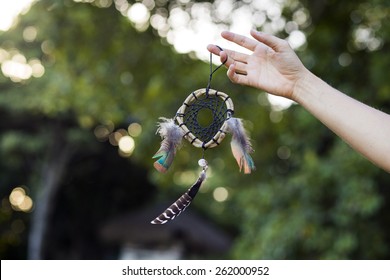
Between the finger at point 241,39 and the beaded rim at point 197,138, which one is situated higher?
the finger at point 241,39

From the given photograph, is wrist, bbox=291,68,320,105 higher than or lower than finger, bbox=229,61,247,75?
lower

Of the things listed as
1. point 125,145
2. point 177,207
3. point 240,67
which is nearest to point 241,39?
point 240,67

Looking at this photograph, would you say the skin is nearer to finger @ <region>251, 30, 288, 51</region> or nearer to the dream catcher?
finger @ <region>251, 30, 288, 51</region>

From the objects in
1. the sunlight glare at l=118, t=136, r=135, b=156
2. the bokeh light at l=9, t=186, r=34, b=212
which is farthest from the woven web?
the bokeh light at l=9, t=186, r=34, b=212

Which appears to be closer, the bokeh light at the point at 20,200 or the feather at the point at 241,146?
the feather at the point at 241,146

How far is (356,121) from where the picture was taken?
6.84 feet

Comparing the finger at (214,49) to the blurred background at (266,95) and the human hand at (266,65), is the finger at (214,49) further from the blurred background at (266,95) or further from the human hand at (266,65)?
the blurred background at (266,95)

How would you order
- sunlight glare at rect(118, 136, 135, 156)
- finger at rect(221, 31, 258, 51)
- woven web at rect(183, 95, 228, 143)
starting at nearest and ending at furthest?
finger at rect(221, 31, 258, 51), woven web at rect(183, 95, 228, 143), sunlight glare at rect(118, 136, 135, 156)

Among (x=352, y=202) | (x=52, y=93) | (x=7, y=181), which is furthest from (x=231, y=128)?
(x=7, y=181)

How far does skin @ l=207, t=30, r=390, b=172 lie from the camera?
2.07 meters

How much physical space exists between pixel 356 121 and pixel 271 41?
0.42 meters

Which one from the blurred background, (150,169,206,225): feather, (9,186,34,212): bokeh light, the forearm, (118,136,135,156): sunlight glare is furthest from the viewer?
(9,186,34,212): bokeh light

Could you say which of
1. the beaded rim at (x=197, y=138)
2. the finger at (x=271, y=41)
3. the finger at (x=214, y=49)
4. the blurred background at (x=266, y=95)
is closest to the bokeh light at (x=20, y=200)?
the blurred background at (x=266, y=95)

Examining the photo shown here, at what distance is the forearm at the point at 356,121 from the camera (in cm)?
206
